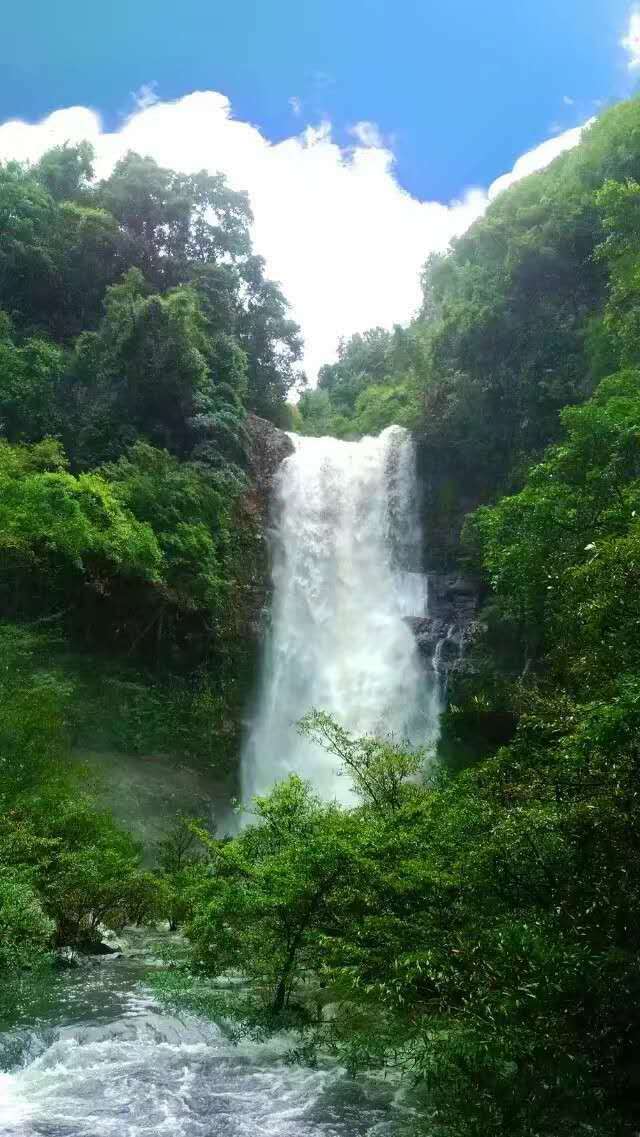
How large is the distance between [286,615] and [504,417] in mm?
9536

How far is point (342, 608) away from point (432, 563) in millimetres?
3514

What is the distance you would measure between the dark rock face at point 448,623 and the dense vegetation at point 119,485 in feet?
18.1

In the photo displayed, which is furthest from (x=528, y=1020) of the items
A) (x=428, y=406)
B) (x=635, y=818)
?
(x=428, y=406)

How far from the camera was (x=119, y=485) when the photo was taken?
21.5m

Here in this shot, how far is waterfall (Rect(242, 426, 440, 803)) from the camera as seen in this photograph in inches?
Answer: 910

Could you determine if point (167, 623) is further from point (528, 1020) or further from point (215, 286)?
point (528, 1020)

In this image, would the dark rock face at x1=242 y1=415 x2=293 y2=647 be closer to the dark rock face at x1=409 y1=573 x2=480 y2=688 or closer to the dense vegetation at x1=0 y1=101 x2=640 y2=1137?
the dense vegetation at x1=0 y1=101 x2=640 y2=1137

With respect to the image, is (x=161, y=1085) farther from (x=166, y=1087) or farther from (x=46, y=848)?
(x=46, y=848)

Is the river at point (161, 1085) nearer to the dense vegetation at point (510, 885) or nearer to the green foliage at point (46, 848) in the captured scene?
the dense vegetation at point (510, 885)

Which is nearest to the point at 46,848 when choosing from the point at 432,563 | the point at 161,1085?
the point at 161,1085

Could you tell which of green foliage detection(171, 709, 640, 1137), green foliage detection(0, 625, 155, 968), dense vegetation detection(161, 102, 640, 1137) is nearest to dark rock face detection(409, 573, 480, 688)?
dense vegetation detection(161, 102, 640, 1137)

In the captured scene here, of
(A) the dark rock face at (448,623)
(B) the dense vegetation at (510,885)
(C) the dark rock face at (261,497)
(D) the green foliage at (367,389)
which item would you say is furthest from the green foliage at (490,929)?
(D) the green foliage at (367,389)

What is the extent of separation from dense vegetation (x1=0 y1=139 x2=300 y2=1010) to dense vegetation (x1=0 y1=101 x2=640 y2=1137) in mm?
96

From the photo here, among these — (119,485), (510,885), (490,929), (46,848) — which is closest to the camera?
(490,929)
